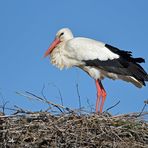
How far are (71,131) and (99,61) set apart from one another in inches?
134

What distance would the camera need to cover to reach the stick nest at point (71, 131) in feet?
24.1

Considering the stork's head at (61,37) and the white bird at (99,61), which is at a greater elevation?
the stork's head at (61,37)

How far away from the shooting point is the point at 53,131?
24.2 ft

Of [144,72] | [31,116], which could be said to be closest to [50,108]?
[31,116]

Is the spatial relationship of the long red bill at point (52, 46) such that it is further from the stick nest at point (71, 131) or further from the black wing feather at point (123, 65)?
the stick nest at point (71, 131)

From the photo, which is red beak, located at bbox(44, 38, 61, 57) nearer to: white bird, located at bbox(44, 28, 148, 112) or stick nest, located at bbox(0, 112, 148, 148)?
white bird, located at bbox(44, 28, 148, 112)

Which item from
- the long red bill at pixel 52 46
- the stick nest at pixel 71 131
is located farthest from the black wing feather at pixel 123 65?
the stick nest at pixel 71 131

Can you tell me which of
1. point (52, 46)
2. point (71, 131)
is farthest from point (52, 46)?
point (71, 131)

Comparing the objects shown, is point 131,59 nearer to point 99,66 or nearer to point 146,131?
point 99,66

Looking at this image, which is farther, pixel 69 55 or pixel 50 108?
pixel 69 55

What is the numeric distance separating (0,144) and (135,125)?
1.60 meters

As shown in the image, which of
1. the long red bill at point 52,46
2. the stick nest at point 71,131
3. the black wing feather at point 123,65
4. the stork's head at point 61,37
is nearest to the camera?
the stick nest at point 71,131

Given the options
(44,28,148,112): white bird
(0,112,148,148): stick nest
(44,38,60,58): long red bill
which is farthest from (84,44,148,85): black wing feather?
(0,112,148,148): stick nest

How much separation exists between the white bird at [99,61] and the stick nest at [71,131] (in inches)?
108
